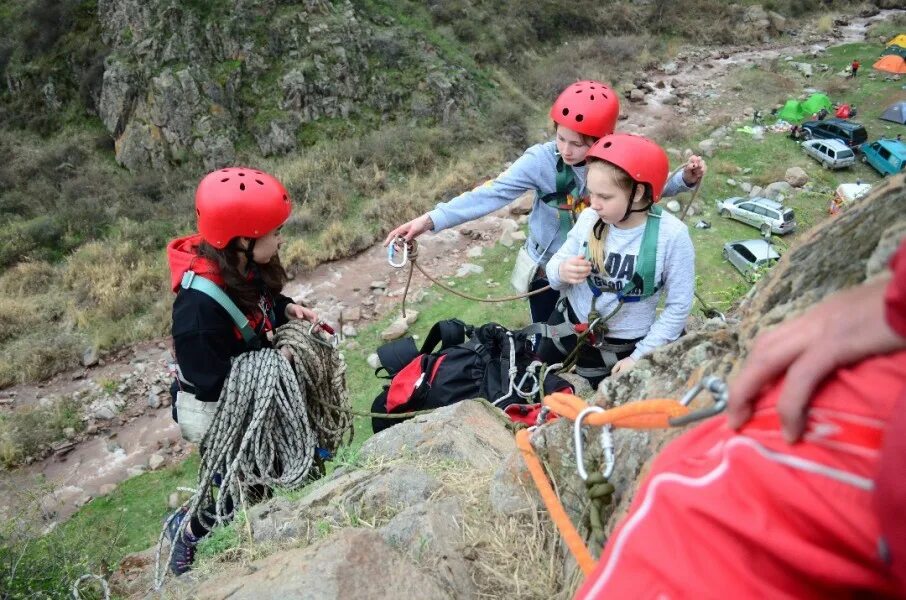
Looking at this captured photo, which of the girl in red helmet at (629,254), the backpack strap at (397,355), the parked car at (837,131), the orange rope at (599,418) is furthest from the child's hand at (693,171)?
the parked car at (837,131)

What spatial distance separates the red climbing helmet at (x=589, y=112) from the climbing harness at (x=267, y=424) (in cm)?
203

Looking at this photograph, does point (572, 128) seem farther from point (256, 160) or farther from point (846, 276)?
point (256, 160)

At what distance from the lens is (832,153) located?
11.4 meters

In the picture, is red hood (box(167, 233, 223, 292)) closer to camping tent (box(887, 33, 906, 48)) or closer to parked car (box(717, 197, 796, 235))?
parked car (box(717, 197, 796, 235))

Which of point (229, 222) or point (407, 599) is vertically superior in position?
point (229, 222)

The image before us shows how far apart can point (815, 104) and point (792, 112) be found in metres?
0.52

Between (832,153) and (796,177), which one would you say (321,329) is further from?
(832,153)

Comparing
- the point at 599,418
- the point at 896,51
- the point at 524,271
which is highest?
the point at 599,418

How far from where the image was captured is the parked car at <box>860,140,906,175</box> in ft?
36.1

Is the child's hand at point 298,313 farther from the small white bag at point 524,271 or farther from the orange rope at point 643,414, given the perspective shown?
the orange rope at point 643,414

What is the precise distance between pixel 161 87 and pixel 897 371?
59.8 ft

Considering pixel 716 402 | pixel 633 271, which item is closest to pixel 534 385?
pixel 633 271

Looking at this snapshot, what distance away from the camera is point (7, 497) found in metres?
6.31

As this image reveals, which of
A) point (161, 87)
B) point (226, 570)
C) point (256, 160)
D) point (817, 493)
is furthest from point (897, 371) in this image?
point (161, 87)
